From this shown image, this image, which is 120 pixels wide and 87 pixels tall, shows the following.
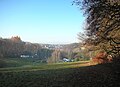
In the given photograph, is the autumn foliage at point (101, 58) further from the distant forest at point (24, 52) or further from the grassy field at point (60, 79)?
the distant forest at point (24, 52)

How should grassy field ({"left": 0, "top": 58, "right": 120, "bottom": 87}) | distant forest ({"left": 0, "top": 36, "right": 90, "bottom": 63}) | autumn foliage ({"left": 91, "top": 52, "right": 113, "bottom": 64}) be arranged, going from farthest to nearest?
distant forest ({"left": 0, "top": 36, "right": 90, "bottom": 63}) < autumn foliage ({"left": 91, "top": 52, "right": 113, "bottom": 64}) < grassy field ({"left": 0, "top": 58, "right": 120, "bottom": 87})

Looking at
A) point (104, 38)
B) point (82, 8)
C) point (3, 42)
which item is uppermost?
point (3, 42)

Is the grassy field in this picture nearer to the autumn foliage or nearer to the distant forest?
the autumn foliage

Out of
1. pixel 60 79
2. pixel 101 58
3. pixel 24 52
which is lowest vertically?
pixel 60 79

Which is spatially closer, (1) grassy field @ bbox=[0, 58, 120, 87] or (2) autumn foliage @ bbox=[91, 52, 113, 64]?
(1) grassy field @ bbox=[0, 58, 120, 87]

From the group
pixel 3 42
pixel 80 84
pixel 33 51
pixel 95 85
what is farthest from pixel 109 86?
pixel 33 51

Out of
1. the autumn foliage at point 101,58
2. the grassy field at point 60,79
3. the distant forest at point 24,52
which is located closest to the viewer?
the grassy field at point 60,79

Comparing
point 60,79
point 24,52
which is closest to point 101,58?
point 60,79

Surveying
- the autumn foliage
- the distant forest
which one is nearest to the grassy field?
the autumn foliage

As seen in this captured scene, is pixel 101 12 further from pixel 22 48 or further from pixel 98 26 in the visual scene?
pixel 22 48

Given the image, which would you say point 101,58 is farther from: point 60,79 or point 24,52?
point 24,52

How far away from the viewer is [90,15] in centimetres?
1438

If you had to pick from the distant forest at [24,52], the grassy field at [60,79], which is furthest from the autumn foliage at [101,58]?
the distant forest at [24,52]

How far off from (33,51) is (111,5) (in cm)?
12476
